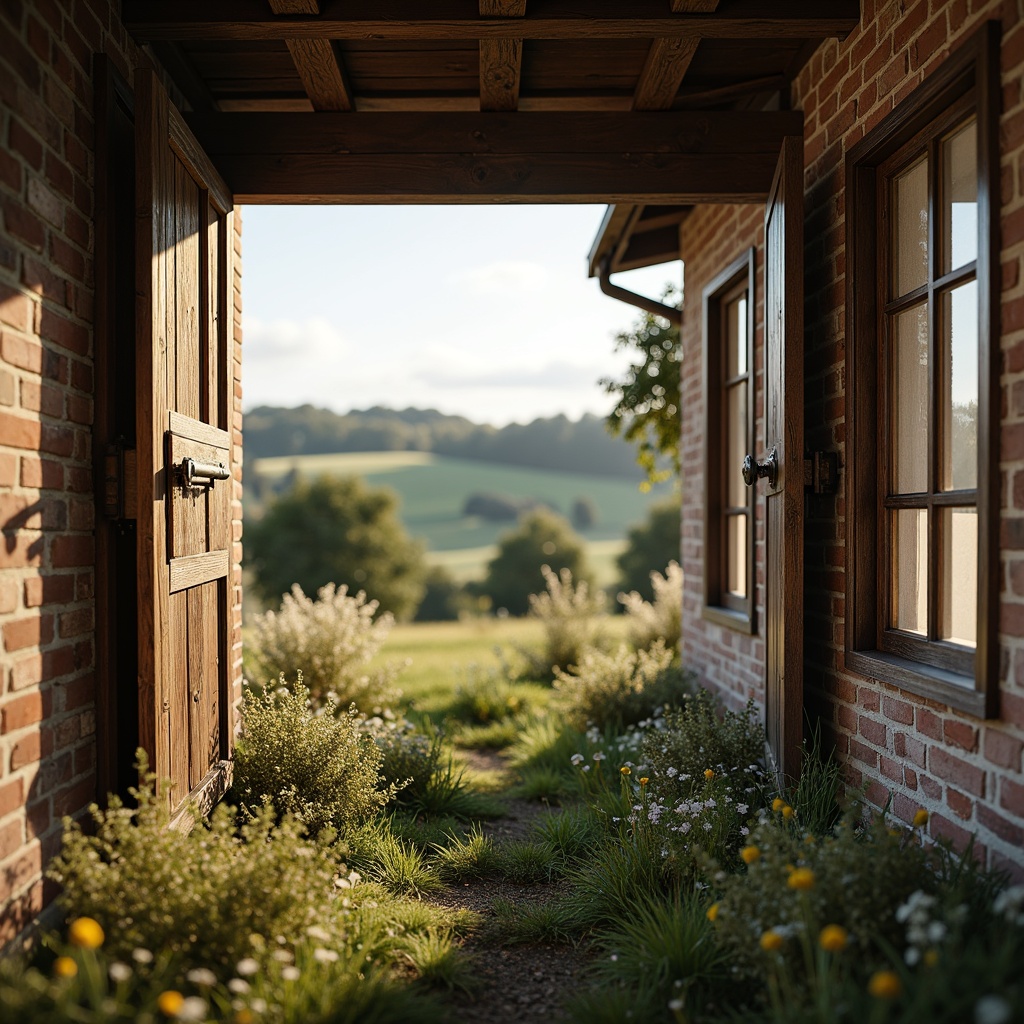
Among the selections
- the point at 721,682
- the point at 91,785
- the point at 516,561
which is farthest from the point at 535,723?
the point at 516,561

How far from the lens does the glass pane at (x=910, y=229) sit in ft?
9.11

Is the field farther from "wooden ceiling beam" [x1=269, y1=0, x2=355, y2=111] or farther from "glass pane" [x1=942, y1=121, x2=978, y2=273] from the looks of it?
"glass pane" [x1=942, y1=121, x2=978, y2=273]

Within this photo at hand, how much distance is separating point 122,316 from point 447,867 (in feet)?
7.27

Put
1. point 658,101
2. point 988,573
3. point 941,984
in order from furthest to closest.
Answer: point 658,101
point 988,573
point 941,984

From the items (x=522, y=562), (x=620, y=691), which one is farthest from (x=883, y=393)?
(x=522, y=562)

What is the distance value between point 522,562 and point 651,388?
2782 centimetres

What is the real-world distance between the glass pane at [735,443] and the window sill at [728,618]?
1.88 ft

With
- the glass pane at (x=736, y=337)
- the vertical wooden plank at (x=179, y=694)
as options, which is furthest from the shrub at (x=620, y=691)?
the vertical wooden plank at (x=179, y=694)

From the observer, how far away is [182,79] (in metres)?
3.41

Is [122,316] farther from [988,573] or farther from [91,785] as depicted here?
[988,573]

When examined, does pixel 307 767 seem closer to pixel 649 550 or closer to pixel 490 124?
pixel 490 124

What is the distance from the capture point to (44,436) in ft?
7.42

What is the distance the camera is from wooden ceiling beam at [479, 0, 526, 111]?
281cm

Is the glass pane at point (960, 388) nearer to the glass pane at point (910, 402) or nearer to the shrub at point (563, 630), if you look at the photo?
the glass pane at point (910, 402)
